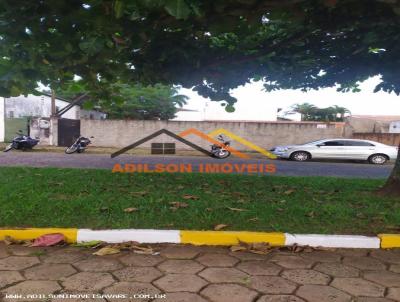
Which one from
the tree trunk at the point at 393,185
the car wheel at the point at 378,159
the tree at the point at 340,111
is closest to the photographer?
the tree trunk at the point at 393,185

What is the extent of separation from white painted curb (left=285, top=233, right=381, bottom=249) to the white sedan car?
1179 centimetres

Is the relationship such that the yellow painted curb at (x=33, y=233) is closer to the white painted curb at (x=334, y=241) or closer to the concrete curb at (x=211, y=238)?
the concrete curb at (x=211, y=238)

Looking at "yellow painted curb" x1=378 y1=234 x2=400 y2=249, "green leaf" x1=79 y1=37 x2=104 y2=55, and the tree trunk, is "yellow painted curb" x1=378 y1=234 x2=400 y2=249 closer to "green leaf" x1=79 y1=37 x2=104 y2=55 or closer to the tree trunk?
the tree trunk

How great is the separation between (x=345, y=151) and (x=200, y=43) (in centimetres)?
1199

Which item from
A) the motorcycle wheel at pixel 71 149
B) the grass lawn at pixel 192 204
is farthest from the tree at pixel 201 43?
the motorcycle wheel at pixel 71 149

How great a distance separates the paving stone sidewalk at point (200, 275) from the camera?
2.46m

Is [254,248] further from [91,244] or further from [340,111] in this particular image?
[340,111]

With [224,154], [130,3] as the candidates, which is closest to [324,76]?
[130,3]

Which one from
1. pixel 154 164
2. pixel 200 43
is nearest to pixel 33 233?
pixel 200 43

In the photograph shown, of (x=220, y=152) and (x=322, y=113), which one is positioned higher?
(x=322, y=113)

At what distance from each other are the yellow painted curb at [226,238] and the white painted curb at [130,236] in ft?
0.43

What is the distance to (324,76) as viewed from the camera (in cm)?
690

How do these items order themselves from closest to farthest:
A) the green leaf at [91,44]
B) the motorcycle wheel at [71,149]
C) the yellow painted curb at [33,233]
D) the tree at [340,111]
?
the green leaf at [91,44] < the yellow painted curb at [33,233] < the motorcycle wheel at [71,149] < the tree at [340,111]

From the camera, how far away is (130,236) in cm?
355
